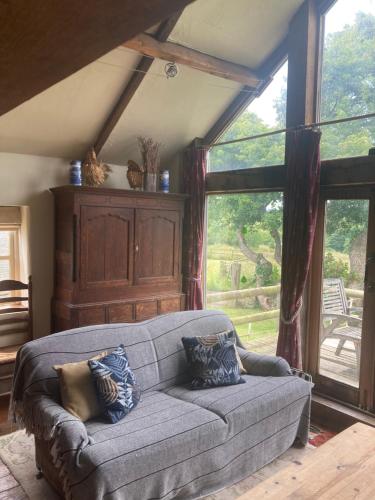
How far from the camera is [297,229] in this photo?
3426mm

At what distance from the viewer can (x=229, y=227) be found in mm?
4402

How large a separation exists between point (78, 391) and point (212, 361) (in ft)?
3.17

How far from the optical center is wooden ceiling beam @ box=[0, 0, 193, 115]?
0.40m

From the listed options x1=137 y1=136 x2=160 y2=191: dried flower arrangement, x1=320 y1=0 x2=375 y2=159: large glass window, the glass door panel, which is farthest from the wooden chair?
x1=137 y1=136 x2=160 y2=191: dried flower arrangement

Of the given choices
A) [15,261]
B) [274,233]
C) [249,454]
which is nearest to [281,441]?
[249,454]

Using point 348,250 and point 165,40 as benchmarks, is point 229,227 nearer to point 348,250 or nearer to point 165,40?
point 348,250

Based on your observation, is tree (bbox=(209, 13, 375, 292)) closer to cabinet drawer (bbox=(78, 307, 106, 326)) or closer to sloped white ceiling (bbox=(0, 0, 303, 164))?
sloped white ceiling (bbox=(0, 0, 303, 164))

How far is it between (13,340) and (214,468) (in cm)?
238

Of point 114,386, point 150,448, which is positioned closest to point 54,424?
point 114,386

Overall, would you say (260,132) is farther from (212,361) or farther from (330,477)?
(330,477)

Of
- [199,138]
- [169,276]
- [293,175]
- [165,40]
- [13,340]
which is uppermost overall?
[165,40]

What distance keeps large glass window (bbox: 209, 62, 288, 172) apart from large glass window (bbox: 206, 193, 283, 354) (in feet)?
1.08

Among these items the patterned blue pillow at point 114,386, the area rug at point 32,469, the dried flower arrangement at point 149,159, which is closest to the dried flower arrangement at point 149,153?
the dried flower arrangement at point 149,159

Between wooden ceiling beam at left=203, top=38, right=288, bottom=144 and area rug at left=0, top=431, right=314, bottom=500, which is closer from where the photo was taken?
area rug at left=0, top=431, right=314, bottom=500
